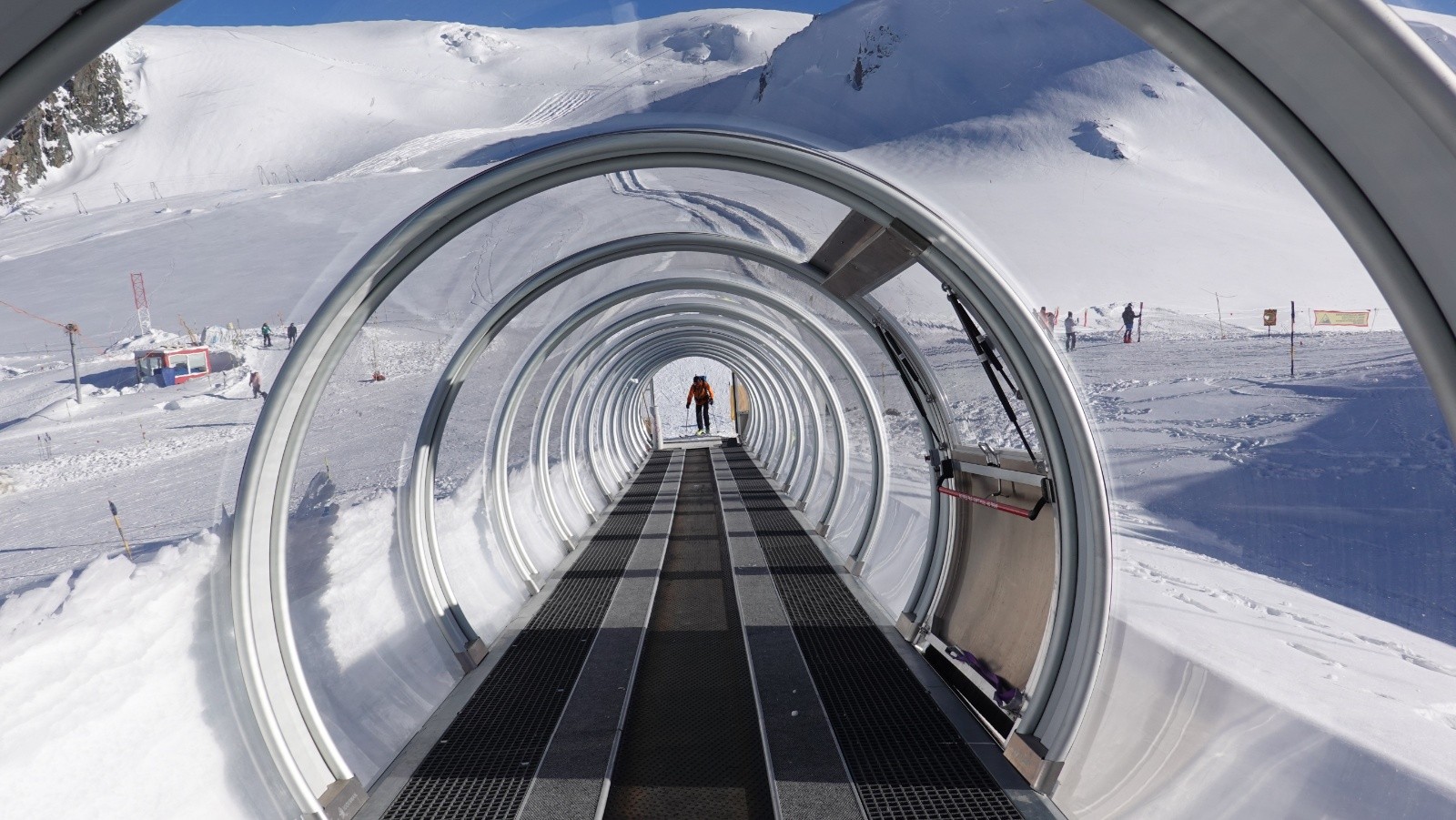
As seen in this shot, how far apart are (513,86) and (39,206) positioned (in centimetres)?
183

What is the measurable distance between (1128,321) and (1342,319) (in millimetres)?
1238

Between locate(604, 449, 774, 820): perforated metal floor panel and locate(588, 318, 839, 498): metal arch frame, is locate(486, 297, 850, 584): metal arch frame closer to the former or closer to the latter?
locate(604, 449, 774, 820): perforated metal floor panel

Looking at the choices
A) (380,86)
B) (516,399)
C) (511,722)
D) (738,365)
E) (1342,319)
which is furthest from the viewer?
(738,365)

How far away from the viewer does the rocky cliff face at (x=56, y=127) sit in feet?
7.58

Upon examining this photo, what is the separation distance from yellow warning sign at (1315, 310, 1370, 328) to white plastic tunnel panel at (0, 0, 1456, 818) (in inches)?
0.6

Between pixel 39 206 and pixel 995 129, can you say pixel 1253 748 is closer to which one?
pixel 995 129

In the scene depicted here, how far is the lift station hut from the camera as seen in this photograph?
3.34 m

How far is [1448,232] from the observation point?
154 cm

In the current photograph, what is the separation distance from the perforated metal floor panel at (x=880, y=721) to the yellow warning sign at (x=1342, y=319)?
2.13m

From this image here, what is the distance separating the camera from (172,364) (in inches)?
137

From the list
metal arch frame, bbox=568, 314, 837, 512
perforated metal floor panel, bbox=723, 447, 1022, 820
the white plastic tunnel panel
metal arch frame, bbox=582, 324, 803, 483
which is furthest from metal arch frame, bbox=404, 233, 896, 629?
metal arch frame, bbox=582, 324, 803, 483

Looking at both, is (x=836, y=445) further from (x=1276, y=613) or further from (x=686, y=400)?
(x=686, y=400)

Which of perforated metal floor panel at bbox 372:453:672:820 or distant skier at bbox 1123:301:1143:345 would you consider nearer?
perforated metal floor panel at bbox 372:453:672:820

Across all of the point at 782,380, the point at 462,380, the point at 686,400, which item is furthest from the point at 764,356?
the point at 686,400
